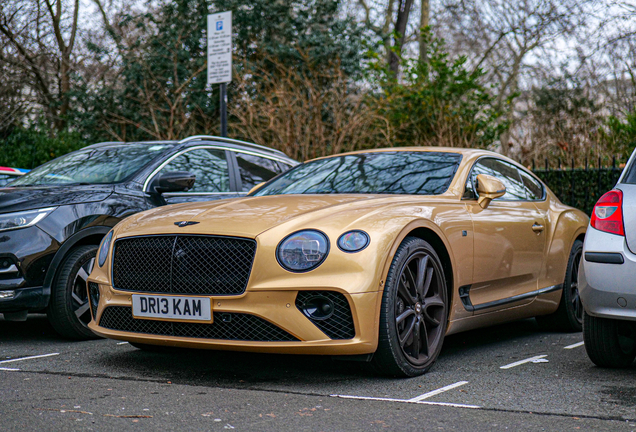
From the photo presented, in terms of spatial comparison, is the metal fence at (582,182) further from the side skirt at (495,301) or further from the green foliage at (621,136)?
the side skirt at (495,301)

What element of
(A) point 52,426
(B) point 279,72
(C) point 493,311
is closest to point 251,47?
(B) point 279,72

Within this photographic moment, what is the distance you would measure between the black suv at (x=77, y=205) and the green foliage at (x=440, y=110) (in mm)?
6821

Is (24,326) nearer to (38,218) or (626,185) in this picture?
(38,218)

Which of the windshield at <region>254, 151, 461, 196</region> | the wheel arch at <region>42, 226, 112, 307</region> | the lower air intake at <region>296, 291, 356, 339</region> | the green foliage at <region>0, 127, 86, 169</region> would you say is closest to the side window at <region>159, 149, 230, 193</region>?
the wheel arch at <region>42, 226, 112, 307</region>

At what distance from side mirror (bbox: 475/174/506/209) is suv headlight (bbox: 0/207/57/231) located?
302 centimetres

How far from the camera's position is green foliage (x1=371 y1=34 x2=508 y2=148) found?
13.3 meters

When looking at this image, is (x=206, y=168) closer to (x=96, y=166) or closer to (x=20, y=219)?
(x=96, y=166)

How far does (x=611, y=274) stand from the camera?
4.18m

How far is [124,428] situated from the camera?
3.17m

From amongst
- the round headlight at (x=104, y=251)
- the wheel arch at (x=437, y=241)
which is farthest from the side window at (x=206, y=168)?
the wheel arch at (x=437, y=241)

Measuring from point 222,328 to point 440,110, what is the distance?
991 cm

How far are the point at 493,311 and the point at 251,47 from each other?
1248 centimetres

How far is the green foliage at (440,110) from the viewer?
13.3m

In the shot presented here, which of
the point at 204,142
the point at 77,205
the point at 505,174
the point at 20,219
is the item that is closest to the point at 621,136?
the point at 505,174
